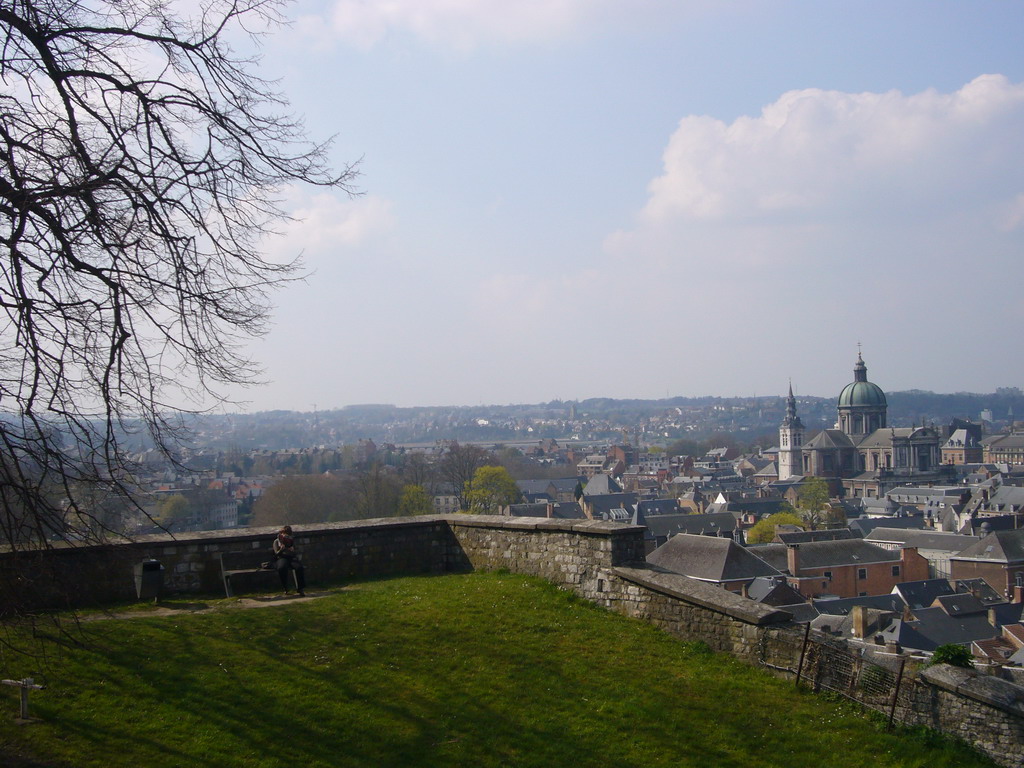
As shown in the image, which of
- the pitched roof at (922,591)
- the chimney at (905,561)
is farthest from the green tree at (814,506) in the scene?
the pitched roof at (922,591)

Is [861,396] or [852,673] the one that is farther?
[861,396]

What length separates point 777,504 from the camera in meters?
92.1

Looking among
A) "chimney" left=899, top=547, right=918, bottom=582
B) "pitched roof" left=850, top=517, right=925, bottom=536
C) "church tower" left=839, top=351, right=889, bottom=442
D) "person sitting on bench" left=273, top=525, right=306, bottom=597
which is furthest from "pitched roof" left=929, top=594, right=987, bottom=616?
"church tower" left=839, top=351, right=889, bottom=442

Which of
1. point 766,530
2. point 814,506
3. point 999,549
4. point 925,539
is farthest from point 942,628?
point 814,506

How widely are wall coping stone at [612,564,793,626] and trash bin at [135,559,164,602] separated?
5.00 meters

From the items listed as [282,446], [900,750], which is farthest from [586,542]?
[282,446]

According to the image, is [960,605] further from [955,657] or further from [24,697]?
[24,697]

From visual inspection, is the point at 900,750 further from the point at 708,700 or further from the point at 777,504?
the point at 777,504

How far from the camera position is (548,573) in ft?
35.1

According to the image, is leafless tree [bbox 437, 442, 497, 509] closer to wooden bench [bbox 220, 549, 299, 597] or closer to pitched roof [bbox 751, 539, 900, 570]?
pitched roof [bbox 751, 539, 900, 570]

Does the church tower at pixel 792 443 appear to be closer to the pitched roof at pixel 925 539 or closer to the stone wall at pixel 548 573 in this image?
the pitched roof at pixel 925 539

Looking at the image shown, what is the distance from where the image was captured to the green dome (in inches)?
5374

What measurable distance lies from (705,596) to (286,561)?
4.72 meters

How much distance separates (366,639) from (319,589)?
2485 millimetres
